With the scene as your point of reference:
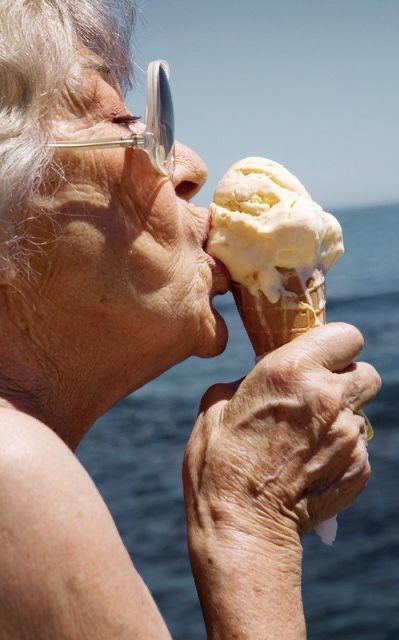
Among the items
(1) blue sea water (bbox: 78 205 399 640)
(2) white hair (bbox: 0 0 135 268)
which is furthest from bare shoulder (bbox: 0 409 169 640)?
(1) blue sea water (bbox: 78 205 399 640)

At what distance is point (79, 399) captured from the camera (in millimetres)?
2549

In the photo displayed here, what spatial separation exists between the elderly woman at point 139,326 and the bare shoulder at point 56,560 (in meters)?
0.11

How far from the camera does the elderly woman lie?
2.33 meters

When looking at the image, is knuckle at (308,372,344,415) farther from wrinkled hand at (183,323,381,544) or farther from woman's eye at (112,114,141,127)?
woman's eye at (112,114,141,127)

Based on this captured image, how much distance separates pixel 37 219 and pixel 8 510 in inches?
29.6

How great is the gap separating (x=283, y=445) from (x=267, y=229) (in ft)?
2.03

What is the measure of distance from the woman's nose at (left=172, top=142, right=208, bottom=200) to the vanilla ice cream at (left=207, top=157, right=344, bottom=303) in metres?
0.09

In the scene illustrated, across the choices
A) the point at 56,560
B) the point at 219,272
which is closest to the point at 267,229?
the point at 219,272

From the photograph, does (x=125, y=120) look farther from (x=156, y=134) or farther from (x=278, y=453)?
(x=278, y=453)

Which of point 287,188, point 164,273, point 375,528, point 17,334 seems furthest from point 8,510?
point 375,528

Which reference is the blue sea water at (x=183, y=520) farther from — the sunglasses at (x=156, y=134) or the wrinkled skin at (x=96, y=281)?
the sunglasses at (x=156, y=134)

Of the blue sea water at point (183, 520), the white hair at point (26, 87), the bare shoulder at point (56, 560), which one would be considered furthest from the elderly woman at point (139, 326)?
the blue sea water at point (183, 520)

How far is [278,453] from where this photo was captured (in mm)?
2543

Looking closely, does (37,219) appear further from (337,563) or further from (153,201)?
(337,563)
